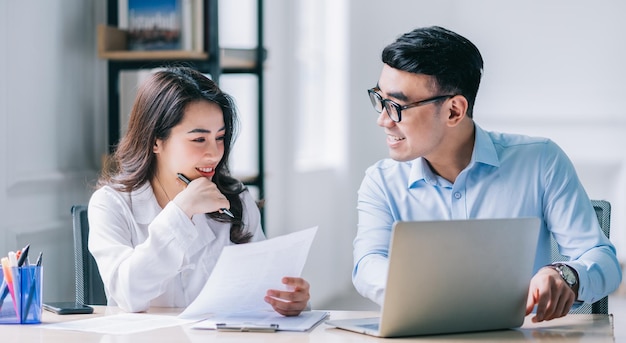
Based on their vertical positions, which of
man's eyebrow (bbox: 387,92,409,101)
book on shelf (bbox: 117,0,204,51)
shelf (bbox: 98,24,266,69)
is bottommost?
man's eyebrow (bbox: 387,92,409,101)

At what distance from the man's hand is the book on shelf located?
1.65 m

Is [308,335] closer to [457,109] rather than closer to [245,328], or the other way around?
[245,328]

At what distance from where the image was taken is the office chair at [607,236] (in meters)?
1.83

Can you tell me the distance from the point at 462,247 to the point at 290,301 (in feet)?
1.29

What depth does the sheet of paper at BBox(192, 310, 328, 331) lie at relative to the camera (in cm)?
151

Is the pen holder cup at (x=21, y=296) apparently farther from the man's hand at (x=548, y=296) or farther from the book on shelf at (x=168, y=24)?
the book on shelf at (x=168, y=24)

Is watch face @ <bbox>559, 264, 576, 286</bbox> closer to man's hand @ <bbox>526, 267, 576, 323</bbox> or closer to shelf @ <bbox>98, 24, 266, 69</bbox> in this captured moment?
man's hand @ <bbox>526, 267, 576, 323</bbox>

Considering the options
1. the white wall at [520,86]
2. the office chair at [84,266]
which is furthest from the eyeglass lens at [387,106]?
the white wall at [520,86]

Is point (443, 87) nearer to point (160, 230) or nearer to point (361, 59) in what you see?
point (160, 230)

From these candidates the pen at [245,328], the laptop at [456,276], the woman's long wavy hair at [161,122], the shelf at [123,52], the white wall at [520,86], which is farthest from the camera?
the white wall at [520,86]

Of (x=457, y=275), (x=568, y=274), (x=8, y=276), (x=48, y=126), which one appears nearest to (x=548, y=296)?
(x=568, y=274)

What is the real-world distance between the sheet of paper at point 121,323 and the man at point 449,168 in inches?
17.2

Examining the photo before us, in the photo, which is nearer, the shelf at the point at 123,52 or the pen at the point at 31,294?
the pen at the point at 31,294

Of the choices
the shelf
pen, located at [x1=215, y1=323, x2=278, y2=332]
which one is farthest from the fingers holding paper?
the shelf
